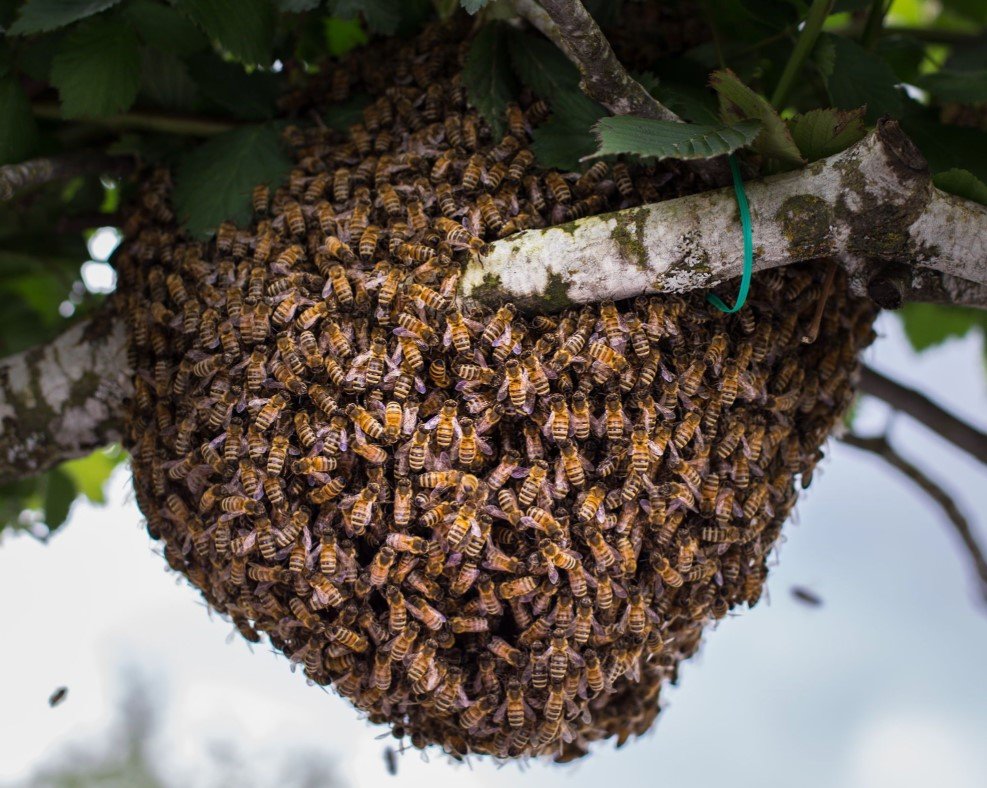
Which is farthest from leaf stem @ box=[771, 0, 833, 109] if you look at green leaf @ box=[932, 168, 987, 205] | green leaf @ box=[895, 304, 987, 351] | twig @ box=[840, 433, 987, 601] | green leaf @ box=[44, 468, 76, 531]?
green leaf @ box=[44, 468, 76, 531]

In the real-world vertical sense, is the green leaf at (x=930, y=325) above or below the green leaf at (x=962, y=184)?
above

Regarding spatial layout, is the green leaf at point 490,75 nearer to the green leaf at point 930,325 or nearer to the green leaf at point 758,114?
the green leaf at point 758,114

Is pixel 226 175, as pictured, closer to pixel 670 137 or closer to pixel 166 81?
pixel 166 81

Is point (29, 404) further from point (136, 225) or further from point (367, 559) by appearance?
point (367, 559)

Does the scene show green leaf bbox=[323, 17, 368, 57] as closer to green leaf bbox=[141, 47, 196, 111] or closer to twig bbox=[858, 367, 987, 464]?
green leaf bbox=[141, 47, 196, 111]

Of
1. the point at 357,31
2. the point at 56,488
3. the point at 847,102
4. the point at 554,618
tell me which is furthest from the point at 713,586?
the point at 56,488

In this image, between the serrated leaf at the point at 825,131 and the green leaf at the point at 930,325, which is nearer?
the serrated leaf at the point at 825,131

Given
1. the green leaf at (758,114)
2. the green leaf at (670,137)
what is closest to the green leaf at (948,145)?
the green leaf at (758,114)
